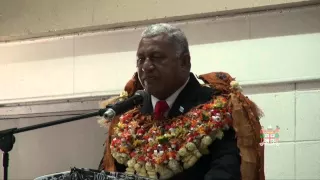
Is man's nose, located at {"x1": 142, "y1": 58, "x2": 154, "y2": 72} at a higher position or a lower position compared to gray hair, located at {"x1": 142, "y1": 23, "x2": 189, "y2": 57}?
lower

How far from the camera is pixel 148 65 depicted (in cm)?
154

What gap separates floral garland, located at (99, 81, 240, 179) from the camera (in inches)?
59.7

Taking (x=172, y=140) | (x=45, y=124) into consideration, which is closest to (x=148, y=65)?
(x=172, y=140)

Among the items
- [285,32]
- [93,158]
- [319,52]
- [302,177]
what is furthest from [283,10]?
[93,158]

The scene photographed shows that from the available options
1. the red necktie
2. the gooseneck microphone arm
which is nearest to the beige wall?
the red necktie

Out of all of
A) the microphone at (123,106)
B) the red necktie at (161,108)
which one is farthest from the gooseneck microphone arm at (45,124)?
the red necktie at (161,108)

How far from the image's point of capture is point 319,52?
229 cm

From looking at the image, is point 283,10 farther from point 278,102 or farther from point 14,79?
point 14,79

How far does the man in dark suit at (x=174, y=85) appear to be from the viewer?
150 centimetres

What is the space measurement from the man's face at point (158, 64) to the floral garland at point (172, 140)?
0.42 ft

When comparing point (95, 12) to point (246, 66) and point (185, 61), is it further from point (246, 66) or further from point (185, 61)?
point (185, 61)

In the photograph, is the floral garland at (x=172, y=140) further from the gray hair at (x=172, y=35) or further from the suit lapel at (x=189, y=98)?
the gray hair at (x=172, y=35)

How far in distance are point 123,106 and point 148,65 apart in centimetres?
22

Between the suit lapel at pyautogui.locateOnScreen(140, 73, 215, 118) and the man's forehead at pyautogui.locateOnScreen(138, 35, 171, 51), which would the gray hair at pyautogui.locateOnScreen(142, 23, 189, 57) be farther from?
the suit lapel at pyautogui.locateOnScreen(140, 73, 215, 118)
